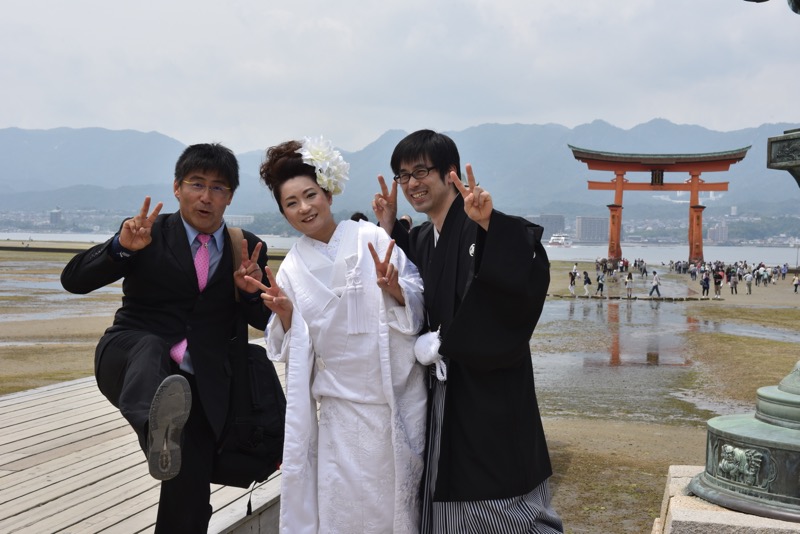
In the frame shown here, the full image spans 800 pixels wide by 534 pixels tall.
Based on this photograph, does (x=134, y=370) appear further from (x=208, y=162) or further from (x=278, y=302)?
(x=208, y=162)

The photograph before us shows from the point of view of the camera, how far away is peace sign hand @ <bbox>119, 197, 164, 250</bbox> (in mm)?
2840

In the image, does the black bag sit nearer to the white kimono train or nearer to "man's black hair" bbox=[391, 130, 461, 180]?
the white kimono train

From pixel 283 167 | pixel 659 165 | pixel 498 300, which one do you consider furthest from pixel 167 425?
pixel 659 165

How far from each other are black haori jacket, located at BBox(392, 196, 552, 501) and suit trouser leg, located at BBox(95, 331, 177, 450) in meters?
1.02

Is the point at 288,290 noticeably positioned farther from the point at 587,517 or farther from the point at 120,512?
the point at 587,517

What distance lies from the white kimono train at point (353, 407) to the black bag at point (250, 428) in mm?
412

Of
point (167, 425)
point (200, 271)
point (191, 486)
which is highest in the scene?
point (200, 271)

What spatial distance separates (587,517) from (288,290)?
3125mm

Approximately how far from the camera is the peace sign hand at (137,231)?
284cm

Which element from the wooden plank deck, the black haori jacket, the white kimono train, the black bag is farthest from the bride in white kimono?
the wooden plank deck

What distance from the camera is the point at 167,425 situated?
8.34 feet

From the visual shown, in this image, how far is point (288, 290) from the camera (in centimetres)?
287

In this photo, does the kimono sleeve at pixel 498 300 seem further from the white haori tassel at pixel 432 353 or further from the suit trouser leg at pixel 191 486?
the suit trouser leg at pixel 191 486

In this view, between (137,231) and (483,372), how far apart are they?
1.40 m
